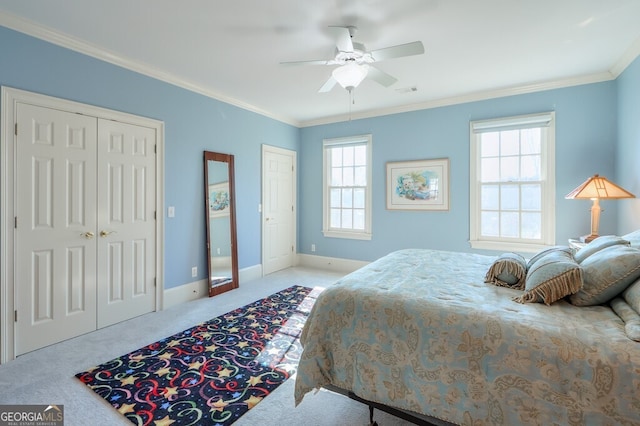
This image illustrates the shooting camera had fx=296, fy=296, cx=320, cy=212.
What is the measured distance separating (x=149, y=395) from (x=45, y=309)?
1483 millimetres

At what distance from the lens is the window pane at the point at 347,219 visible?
5316 millimetres

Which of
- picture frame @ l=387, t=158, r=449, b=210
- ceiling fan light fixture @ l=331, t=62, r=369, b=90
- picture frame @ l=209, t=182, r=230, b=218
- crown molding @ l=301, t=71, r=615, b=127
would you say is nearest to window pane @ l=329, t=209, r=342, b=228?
picture frame @ l=387, t=158, r=449, b=210

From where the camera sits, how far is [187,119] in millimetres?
3752

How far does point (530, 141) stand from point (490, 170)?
574 mm

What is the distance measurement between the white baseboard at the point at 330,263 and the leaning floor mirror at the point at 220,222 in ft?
5.49

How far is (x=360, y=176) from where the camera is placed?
17.1 ft

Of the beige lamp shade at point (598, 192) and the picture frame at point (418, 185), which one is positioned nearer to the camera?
the beige lamp shade at point (598, 192)

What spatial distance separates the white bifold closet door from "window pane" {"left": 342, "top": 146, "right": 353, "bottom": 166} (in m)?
3.07

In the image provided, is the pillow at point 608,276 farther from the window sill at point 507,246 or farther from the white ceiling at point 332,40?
the window sill at point 507,246

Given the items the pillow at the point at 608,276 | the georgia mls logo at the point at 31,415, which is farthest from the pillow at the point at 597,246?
the georgia mls logo at the point at 31,415

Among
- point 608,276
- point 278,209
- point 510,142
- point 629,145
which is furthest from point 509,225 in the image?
point 278,209

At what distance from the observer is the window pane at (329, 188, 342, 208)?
5.42 m

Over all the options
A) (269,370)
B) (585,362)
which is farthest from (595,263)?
(269,370)

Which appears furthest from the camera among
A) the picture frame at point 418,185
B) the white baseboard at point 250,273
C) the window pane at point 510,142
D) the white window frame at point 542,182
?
the picture frame at point 418,185
